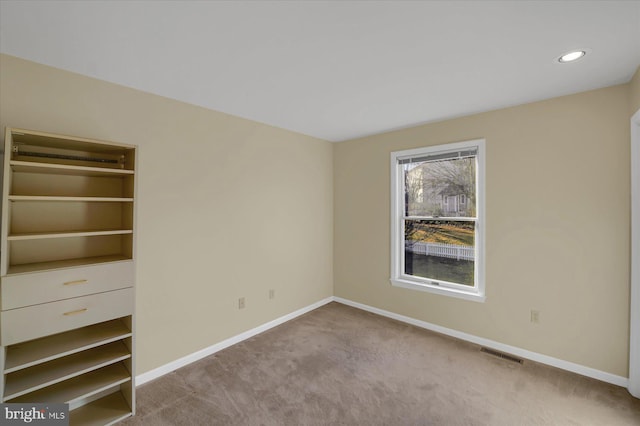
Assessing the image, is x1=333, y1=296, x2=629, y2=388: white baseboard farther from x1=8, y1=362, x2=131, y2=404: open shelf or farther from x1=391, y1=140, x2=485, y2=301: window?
x1=8, y1=362, x2=131, y2=404: open shelf

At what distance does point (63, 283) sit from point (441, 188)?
367 centimetres

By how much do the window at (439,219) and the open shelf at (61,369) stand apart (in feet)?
10.2

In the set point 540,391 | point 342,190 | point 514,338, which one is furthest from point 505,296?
point 342,190

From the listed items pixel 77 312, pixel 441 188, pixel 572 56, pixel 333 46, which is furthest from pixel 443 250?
pixel 77 312

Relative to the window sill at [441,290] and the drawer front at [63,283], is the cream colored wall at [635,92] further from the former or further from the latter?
the drawer front at [63,283]

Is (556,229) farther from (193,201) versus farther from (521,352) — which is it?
(193,201)

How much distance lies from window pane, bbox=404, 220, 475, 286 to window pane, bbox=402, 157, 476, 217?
0.15 metres

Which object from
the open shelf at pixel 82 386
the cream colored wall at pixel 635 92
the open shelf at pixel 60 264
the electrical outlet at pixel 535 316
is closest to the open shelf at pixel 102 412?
the open shelf at pixel 82 386

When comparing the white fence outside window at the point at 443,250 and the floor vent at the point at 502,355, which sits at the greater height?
the white fence outside window at the point at 443,250

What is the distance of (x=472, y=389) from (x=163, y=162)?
3.35 meters

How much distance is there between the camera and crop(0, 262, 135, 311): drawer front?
1.62m

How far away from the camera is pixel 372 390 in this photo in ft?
7.60

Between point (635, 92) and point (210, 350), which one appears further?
point (210, 350)

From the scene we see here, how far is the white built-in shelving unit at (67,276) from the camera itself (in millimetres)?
1647
